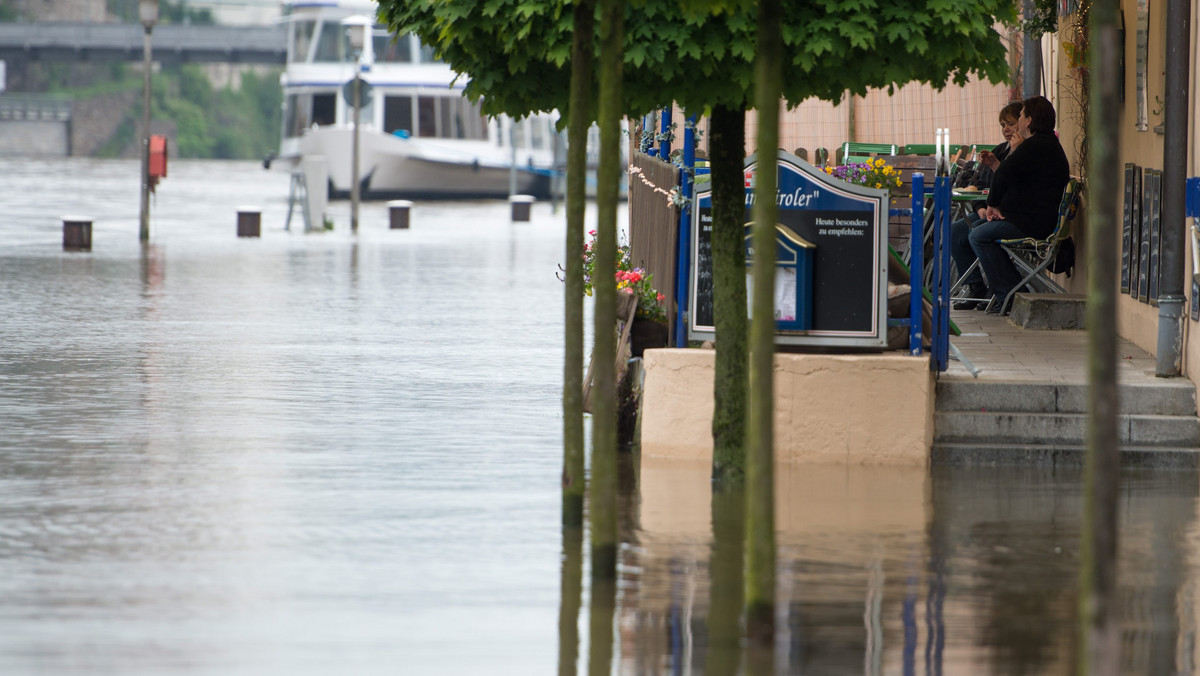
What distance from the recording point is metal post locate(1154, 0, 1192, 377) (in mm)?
9562

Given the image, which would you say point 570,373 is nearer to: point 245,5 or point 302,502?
point 302,502

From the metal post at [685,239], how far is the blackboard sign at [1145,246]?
310 cm

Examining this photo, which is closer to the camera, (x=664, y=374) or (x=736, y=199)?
(x=736, y=199)

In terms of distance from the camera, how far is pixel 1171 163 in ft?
31.6

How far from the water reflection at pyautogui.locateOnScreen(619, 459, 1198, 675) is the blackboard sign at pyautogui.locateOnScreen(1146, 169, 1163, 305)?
2251 mm

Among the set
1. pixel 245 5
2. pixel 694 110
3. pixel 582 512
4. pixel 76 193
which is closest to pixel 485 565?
A: pixel 582 512

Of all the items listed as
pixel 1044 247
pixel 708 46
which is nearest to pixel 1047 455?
pixel 708 46

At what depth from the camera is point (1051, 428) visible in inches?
363

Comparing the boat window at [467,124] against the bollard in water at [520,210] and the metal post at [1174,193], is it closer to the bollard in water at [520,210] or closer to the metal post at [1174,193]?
the bollard in water at [520,210]

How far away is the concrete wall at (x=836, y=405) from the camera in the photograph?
902cm

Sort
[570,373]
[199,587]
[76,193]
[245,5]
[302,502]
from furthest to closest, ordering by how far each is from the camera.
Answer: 1. [245,5]
2. [76,193]
3. [302,502]
4. [570,373]
5. [199,587]

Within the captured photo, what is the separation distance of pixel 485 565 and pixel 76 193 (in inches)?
1619

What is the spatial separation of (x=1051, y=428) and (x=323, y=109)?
4484cm

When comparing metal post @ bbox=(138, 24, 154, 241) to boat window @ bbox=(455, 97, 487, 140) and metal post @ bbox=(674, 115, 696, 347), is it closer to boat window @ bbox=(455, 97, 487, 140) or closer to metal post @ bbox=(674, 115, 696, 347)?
metal post @ bbox=(674, 115, 696, 347)
